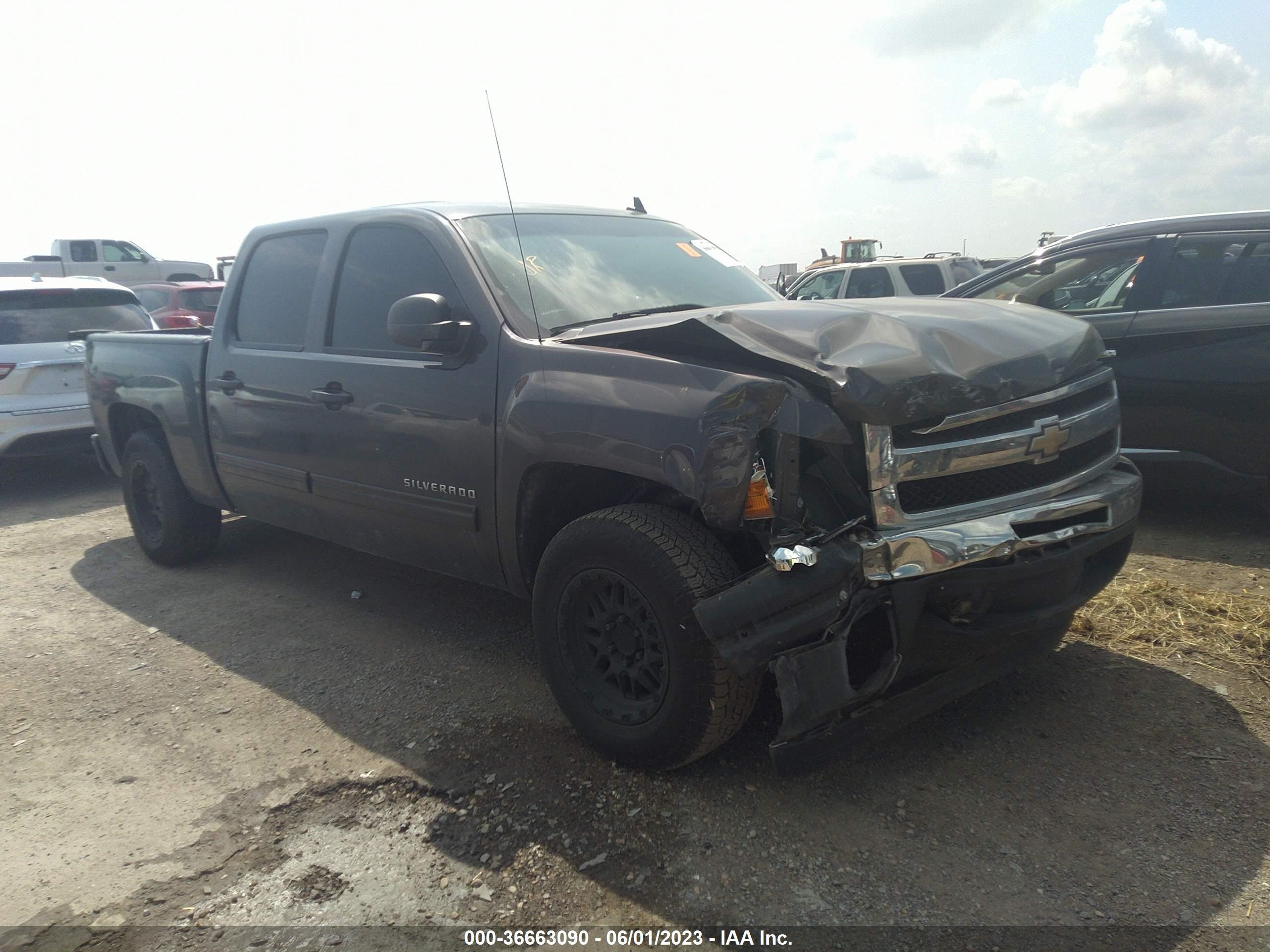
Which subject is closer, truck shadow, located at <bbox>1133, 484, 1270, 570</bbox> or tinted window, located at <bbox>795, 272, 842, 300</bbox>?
truck shadow, located at <bbox>1133, 484, 1270, 570</bbox>

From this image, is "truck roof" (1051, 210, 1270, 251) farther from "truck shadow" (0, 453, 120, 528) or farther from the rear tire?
"truck shadow" (0, 453, 120, 528)

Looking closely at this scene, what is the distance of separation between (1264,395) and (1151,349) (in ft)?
1.97

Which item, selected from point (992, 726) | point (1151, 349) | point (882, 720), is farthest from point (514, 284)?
point (1151, 349)

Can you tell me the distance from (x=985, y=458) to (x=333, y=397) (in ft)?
8.78

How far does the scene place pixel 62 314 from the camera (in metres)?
7.75

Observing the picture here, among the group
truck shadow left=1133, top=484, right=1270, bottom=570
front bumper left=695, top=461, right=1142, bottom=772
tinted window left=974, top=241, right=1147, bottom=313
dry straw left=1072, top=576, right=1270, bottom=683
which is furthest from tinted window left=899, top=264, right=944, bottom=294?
front bumper left=695, top=461, right=1142, bottom=772

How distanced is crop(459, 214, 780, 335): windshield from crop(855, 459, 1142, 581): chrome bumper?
1.53 metres

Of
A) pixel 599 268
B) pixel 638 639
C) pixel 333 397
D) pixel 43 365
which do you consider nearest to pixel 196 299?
pixel 43 365

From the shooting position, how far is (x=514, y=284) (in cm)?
343

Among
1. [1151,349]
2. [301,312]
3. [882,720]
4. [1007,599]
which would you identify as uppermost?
[301,312]

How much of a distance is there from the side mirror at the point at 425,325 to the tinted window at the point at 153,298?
49.1 feet

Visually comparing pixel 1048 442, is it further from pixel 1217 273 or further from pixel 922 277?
pixel 922 277

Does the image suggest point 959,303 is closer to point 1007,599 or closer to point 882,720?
point 1007,599

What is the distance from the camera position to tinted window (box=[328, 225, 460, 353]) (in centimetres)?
362
